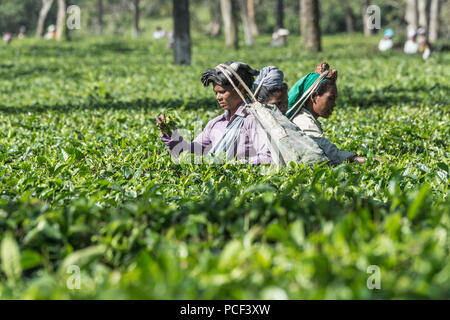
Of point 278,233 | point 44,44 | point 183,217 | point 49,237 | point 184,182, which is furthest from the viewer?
point 44,44

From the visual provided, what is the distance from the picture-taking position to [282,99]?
525 centimetres

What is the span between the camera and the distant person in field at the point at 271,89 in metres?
5.19

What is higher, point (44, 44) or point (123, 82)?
point (44, 44)

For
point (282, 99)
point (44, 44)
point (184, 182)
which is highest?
point (44, 44)

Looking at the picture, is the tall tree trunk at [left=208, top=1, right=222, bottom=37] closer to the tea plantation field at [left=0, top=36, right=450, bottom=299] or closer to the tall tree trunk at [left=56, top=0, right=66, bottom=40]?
the tall tree trunk at [left=56, top=0, right=66, bottom=40]

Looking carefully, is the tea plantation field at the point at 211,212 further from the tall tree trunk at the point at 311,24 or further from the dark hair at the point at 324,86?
the tall tree trunk at the point at 311,24

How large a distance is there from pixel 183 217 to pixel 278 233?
31.4 inches

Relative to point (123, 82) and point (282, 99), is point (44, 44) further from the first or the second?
point (282, 99)

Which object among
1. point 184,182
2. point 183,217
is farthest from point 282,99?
point 183,217

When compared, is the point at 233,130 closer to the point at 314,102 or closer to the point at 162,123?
the point at 162,123

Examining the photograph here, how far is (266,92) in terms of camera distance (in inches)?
206

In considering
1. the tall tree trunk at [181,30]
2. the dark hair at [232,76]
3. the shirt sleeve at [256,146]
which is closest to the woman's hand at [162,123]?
the dark hair at [232,76]

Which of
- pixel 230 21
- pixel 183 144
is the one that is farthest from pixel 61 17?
pixel 183 144
